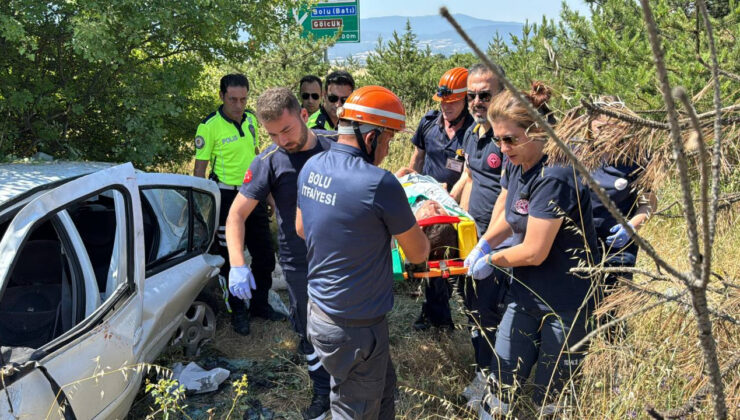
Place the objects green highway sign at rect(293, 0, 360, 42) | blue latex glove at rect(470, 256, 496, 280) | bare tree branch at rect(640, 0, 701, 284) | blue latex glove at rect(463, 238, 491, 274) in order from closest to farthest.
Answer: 1. bare tree branch at rect(640, 0, 701, 284)
2. blue latex glove at rect(470, 256, 496, 280)
3. blue latex glove at rect(463, 238, 491, 274)
4. green highway sign at rect(293, 0, 360, 42)

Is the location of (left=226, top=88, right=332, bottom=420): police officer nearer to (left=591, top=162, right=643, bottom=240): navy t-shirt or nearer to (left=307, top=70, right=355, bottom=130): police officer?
(left=591, top=162, right=643, bottom=240): navy t-shirt

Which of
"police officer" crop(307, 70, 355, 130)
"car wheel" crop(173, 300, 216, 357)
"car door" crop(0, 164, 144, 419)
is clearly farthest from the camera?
"police officer" crop(307, 70, 355, 130)

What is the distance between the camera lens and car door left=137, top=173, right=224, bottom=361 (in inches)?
133

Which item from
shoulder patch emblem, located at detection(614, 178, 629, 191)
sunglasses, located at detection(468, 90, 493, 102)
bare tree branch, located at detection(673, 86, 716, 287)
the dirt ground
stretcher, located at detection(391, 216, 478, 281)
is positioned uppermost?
sunglasses, located at detection(468, 90, 493, 102)

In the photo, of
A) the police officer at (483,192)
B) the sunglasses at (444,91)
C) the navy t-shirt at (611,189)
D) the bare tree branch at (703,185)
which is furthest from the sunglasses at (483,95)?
the bare tree branch at (703,185)

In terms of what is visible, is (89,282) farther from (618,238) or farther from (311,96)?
(311,96)

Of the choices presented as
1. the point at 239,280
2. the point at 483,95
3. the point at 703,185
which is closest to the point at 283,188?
the point at 239,280

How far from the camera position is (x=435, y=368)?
3814mm

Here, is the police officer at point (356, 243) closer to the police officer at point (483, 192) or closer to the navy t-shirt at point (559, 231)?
the navy t-shirt at point (559, 231)

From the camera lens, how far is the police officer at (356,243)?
2.36 metres

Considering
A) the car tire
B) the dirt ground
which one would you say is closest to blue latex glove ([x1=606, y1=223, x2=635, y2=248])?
the dirt ground

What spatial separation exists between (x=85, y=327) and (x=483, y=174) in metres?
2.38

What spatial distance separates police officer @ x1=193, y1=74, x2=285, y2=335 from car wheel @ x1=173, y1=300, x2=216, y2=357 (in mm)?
465

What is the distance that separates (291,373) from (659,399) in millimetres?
2363
